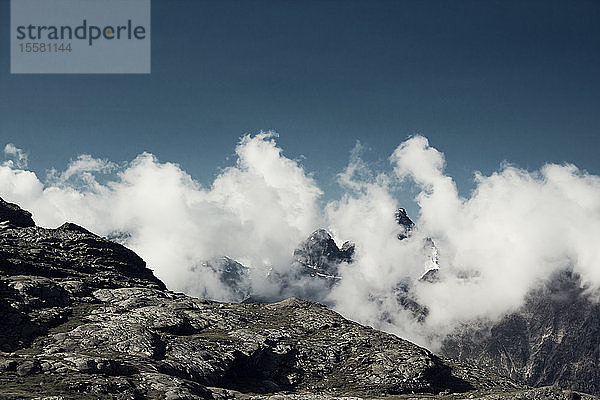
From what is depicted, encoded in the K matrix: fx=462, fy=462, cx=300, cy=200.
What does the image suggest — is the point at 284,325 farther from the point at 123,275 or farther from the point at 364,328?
the point at 123,275

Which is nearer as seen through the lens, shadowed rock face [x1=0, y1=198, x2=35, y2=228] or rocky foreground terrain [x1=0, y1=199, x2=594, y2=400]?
rocky foreground terrain [x1=0, y1=199, x2=594, y2=400]

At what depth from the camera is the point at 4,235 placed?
489 feet

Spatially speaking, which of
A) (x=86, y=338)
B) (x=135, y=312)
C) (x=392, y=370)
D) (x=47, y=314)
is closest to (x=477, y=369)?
(x=392, y=370)

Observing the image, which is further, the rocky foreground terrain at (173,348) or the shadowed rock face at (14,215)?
the shadowed rock face at (14,215)

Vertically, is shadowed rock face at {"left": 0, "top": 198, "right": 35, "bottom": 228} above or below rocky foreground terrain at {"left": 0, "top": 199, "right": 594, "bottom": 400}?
above

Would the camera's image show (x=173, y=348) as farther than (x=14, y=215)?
No

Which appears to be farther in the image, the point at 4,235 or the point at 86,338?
the point at 4,235

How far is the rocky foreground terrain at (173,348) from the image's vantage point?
236ft

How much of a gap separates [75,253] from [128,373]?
8682 cm

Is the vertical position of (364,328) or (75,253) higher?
(75,253)

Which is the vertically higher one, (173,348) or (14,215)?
(14,215)

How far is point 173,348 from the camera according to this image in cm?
9588

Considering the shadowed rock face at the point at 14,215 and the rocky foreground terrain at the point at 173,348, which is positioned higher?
the shadowed rock face at the point at 14,215

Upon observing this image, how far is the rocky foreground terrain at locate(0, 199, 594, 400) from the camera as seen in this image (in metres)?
72.1
